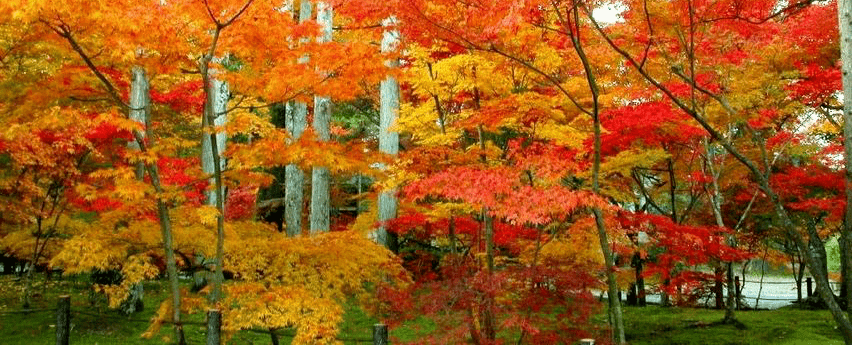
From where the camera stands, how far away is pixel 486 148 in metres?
9.11

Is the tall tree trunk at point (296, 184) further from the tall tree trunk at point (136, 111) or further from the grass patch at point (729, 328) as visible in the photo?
the grass patch at point (729, 328)

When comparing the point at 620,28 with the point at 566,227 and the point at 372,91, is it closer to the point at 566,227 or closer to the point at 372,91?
the point at 566,227

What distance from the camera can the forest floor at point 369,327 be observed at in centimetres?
1046

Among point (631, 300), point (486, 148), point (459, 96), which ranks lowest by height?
point (631, 300)

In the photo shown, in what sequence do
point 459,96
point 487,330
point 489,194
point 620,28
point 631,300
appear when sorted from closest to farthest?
1. point 489,194
2. point 487,330
3. point 620,28
4. point 459,96
5. point 631,300

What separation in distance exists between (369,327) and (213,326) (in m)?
5.84

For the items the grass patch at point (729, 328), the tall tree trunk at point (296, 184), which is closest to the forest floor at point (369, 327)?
the grass patch at point (729, 328)

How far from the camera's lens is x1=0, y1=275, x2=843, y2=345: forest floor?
412 inches

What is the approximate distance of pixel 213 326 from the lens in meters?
6.38

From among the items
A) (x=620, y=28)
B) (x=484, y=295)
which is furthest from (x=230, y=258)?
(x=620, y=28)

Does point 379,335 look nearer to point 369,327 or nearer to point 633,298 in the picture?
point 369,327

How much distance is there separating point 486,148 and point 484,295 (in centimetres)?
231

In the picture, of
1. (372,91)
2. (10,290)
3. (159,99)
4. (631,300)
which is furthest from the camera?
(372,91)

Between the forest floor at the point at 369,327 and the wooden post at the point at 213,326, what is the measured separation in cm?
297
